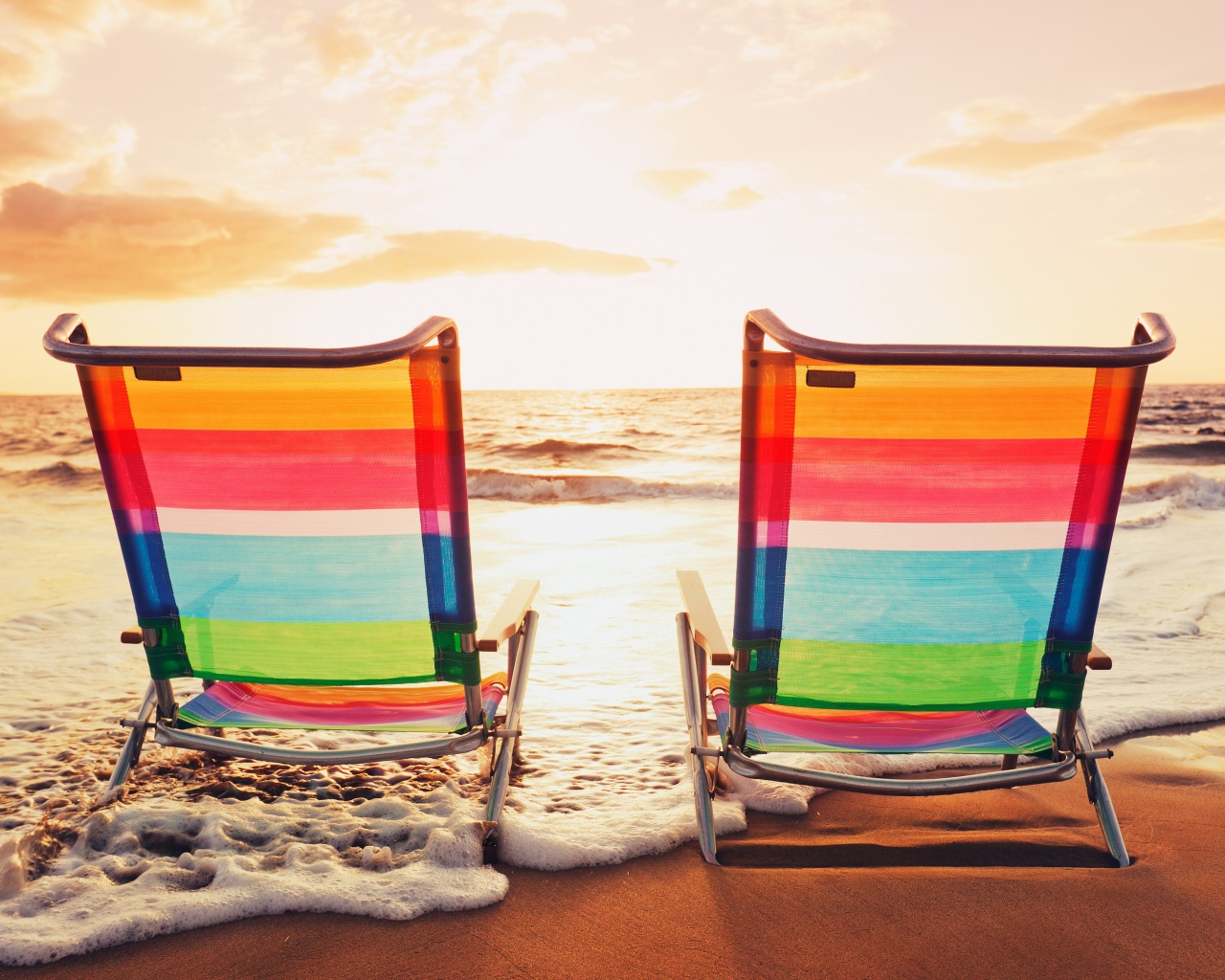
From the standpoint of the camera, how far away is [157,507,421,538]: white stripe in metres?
1.93

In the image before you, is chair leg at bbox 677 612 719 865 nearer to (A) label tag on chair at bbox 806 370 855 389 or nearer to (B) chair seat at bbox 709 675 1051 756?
(B) chair seat at bbox 709 675 1051 756

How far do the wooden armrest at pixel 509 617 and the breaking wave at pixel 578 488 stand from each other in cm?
1013

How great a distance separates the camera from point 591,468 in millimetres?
16812

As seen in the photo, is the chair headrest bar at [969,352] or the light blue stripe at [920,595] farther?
the light blue stripe at [920,595]

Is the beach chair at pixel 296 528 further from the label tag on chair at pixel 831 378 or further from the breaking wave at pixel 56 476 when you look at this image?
the breaking wave at pixel 56 476

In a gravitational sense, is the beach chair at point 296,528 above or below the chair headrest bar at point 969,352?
below

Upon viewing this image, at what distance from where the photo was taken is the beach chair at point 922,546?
1.65m

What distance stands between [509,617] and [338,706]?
1.86 feet

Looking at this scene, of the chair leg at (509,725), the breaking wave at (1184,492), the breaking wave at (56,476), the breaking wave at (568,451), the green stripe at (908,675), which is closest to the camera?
the green stripe at (908,675)

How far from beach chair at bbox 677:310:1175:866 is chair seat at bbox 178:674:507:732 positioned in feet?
2.24

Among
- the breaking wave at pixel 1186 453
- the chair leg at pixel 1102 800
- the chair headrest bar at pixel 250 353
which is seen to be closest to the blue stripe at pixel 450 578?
the chair headrest bar at pixel 250 353

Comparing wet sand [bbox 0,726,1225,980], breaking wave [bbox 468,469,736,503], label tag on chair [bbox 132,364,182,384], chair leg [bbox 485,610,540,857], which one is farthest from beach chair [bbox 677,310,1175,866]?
breaking wave [bbox 468,469,736,503]

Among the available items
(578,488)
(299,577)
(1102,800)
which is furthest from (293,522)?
(578,488)

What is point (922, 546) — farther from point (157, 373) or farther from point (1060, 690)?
point (157, 373)
